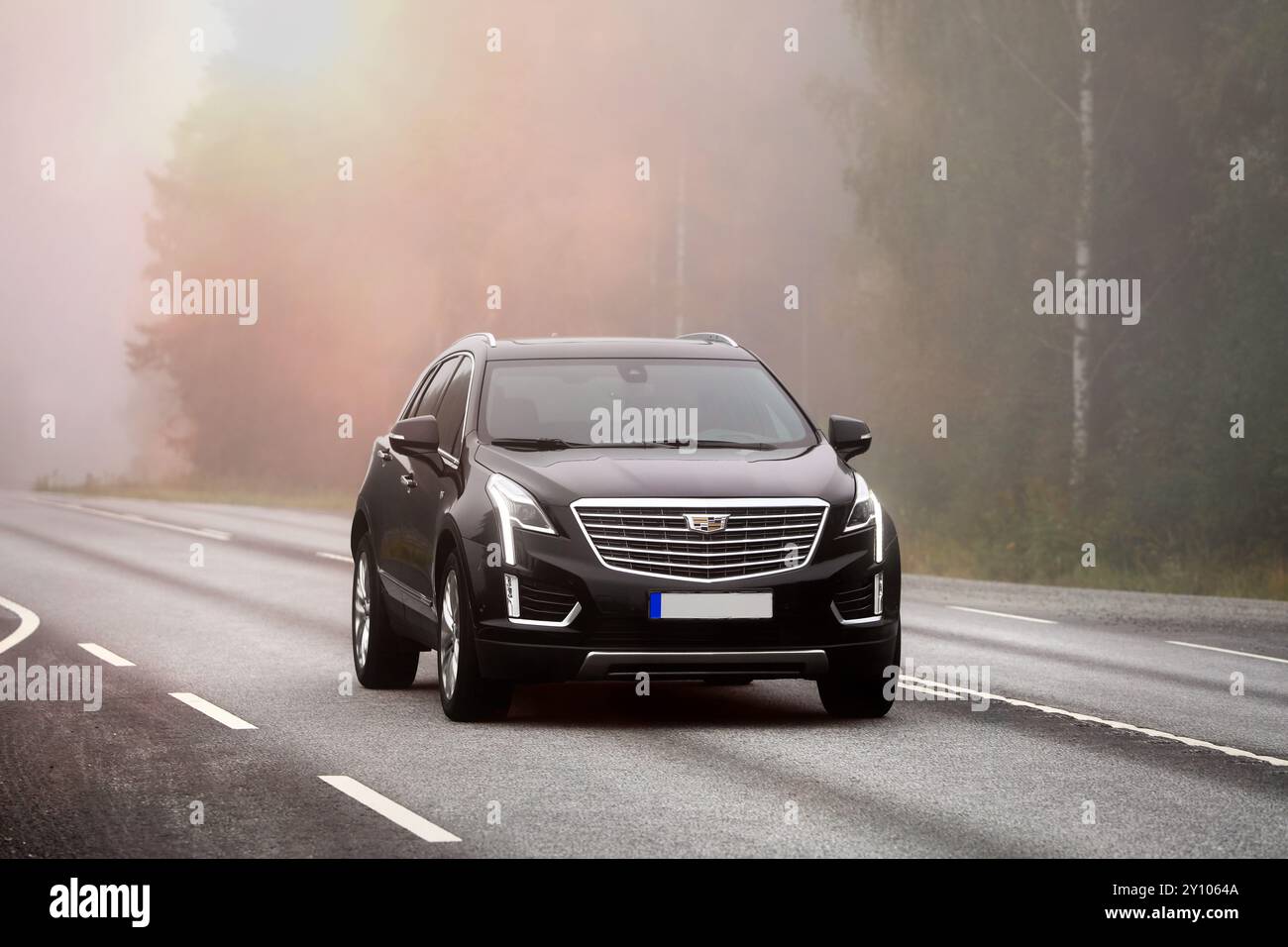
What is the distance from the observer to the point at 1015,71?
36.1 m

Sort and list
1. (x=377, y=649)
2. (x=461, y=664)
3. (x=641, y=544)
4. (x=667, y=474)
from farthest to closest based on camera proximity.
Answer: (x=377, y=649) → (x=461, y=664) → (x=667, y=474) → (x=641, y=544)

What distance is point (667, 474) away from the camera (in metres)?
10.4

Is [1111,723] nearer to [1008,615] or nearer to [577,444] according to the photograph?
[577,444]

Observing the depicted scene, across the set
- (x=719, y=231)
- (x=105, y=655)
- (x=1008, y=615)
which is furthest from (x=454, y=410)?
(x=719, y=231)

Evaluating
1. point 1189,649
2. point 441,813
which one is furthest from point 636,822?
point 1189,649

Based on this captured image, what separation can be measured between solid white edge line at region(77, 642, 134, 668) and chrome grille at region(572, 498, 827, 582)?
489 cm

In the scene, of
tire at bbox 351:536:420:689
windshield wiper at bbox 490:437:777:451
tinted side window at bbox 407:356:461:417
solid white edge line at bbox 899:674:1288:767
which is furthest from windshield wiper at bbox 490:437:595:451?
solid white edge line at bbox 899:674:1288:767

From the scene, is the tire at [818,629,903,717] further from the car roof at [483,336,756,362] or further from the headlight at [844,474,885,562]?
the car roof at [483,336,756,362]

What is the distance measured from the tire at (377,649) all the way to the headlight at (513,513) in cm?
229

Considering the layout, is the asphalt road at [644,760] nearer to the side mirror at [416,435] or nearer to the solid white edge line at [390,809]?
the solid white edge line at [390,809]

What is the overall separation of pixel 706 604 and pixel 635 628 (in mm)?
373

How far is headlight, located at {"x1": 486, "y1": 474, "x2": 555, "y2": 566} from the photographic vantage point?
1021cm

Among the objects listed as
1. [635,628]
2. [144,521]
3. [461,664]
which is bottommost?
[144,521]

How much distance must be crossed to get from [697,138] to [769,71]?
350cm
